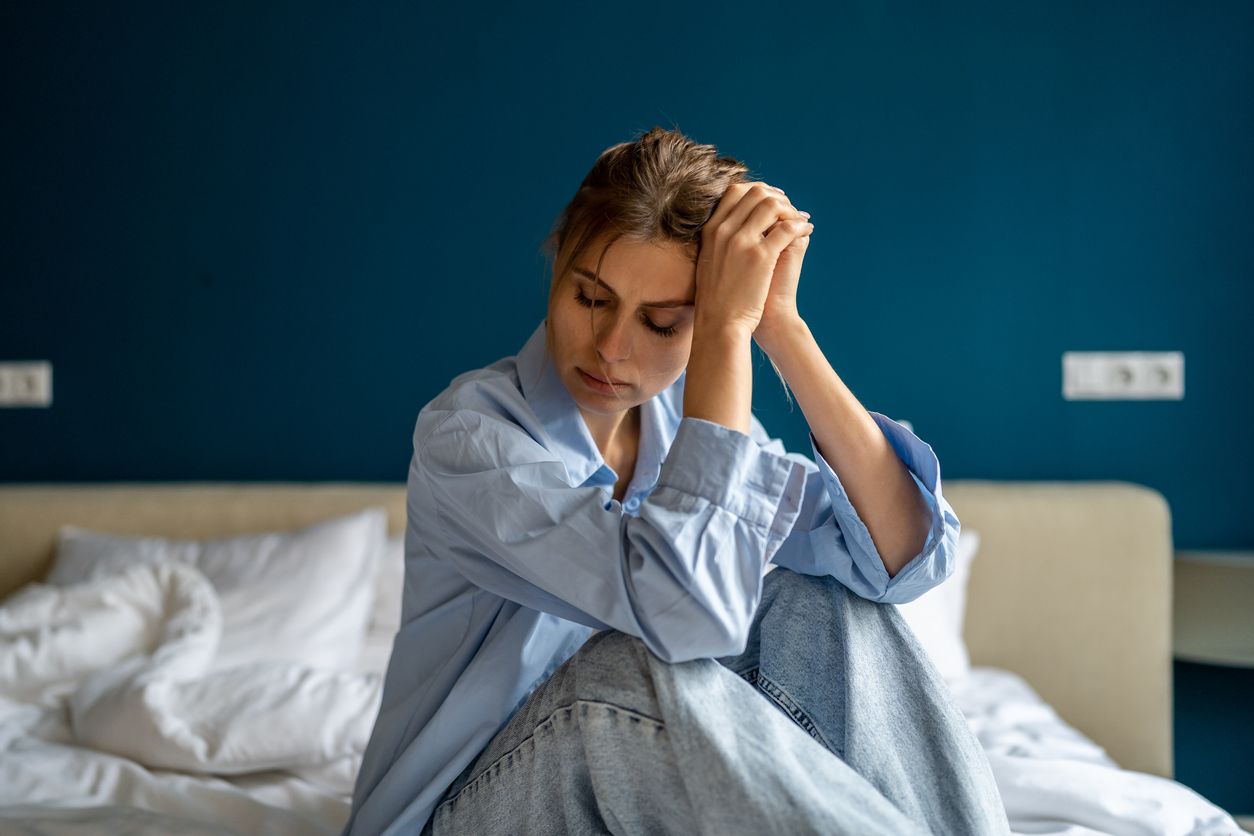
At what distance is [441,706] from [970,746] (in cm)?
54

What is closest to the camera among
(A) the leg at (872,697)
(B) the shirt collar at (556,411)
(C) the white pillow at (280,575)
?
(A) the leg at (872,697)

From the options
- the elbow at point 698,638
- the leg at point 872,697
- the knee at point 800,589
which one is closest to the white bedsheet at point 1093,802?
the leg at point 872,697

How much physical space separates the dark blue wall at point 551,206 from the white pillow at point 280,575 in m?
0.35

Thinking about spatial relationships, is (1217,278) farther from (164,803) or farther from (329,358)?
(164,803)

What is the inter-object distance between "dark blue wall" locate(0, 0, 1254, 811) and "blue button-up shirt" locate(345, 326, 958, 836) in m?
1.16

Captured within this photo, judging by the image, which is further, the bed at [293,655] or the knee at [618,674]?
the bed at [293,655]

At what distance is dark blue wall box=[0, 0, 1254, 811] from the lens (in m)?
2.15

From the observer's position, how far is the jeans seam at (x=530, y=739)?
809mm

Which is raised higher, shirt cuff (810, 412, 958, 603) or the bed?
shirt cuff (810, 412, 958, 603)

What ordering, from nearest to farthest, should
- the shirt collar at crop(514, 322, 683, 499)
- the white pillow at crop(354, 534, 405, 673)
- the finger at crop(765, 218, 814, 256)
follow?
the finger at crop(765, 218, 814, 256) < the shirt collar at crop(514, 322, 683, 499) < the white pillow at crop(354, 534, 405, 673)

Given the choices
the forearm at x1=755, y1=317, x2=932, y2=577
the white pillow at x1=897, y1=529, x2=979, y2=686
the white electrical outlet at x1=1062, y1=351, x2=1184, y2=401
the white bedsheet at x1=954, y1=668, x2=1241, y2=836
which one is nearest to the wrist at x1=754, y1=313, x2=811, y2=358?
the forearm at x1=755, y1=317, x2=932, y2=577

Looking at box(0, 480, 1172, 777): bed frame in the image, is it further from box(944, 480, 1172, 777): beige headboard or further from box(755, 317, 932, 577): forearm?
box(755, 317, 932, 577): forearm

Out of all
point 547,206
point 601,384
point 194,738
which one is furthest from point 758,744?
point 547,206

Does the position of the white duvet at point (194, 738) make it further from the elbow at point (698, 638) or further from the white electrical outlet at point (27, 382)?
the white electrical outlet at point (27, 382)
